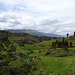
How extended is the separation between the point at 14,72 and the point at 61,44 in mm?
98754

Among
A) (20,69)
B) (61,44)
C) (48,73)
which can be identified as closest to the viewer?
(48,73)

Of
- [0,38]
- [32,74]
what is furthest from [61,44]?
[32,74]

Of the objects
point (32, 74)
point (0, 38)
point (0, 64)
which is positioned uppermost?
point (0, 38)

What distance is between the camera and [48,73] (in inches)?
1368

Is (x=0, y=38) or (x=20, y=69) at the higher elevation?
(x=0, y=38)

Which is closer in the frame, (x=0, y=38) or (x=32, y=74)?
(x=32, y=74)

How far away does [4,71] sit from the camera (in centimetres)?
3391

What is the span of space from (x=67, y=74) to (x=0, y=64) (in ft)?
95.1

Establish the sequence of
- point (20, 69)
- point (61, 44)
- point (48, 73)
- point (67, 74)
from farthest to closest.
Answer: point (61, 44) < point (20, 69) < point (48, 73) < point (67, 74)

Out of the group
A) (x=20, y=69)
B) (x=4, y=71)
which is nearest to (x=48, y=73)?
(x=20, y=69)

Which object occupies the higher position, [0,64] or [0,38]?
[0,38]

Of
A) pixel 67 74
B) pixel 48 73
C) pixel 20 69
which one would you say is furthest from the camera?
pixel 20 69

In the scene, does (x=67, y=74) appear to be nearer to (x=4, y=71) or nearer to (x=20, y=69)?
(x=20, y=69)

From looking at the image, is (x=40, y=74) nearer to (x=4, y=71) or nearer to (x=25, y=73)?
(x=25, y=73)
